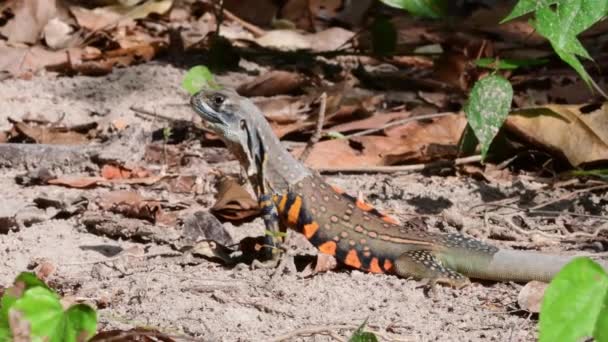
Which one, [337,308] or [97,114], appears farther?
[97,114]

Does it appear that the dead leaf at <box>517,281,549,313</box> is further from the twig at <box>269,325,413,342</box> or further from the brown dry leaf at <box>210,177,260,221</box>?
the brown dry leaf at <box>210,177,260,221</box>

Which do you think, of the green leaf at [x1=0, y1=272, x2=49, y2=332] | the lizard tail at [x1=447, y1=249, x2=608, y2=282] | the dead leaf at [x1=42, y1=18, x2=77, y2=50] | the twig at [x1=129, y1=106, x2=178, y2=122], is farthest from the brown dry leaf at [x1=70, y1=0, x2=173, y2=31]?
the green leaf at [x1=0, y1=272, x2=49, y2=332]

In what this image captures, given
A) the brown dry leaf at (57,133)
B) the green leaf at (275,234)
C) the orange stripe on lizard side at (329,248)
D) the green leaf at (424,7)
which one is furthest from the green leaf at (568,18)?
the brown dry leaf at (57,133)

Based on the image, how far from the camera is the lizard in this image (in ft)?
14.8

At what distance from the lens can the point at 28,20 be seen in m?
7.90

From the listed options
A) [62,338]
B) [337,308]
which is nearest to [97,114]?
[337,308]

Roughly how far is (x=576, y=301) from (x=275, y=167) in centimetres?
268

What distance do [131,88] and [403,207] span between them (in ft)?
8.10

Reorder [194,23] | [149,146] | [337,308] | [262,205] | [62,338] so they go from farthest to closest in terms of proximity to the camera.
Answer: [194,23], [149,146], [262,205], [337,308], [62,338]

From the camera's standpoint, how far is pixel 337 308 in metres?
4.05

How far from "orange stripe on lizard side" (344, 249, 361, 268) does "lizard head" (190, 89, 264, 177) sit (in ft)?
1.95

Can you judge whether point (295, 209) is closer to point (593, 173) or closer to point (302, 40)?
point (593, 173)

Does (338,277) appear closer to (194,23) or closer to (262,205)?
(262,205)

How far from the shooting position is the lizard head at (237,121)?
496 centimetres
